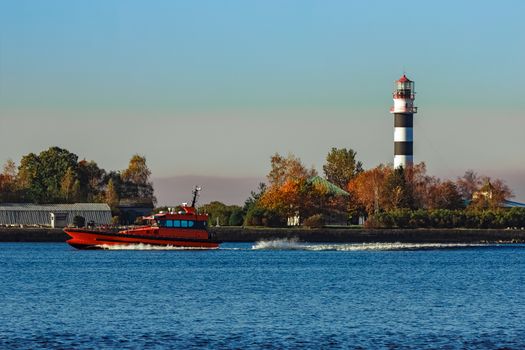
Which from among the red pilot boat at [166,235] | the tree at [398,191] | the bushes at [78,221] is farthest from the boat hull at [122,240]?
the tree at [398,191]

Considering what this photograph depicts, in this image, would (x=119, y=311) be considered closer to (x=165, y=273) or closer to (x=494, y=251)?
(x=165, y=273)

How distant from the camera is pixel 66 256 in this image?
116 meters

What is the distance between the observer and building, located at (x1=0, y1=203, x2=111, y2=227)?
172750 mm

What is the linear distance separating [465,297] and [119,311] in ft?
65.4

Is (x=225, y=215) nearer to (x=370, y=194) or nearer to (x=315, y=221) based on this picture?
(x=315, y=221)

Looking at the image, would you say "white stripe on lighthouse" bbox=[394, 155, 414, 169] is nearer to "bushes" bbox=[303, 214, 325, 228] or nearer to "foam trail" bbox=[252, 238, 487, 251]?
"bushes" bbox=[303, 214, 325, 228]

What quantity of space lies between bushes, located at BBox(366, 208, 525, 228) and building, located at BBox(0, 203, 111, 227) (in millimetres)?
36404

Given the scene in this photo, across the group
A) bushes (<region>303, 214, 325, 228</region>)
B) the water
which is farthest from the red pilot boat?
bushes (<region>303, 214, 325, 228</region>)

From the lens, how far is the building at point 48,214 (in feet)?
567

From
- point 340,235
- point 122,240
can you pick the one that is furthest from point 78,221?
point 122,240

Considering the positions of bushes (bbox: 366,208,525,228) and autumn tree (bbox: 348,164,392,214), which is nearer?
bushes (bbox: 366,208,525,228)

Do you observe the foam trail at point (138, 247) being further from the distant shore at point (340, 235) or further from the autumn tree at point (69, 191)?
the autumn tree at point (69, 191)

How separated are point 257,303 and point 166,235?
60.9 m

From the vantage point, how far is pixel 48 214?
174 meters
